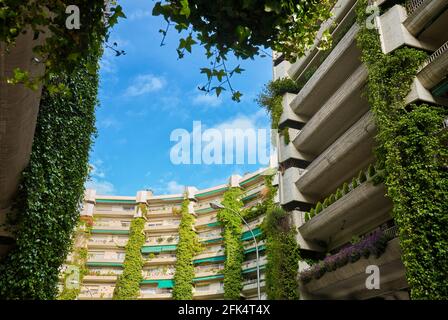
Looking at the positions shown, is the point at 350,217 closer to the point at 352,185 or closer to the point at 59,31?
the point at 352,185

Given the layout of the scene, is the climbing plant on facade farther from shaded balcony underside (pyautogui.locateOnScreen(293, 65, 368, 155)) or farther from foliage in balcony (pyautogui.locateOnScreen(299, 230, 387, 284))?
foliage in balcony (pyautogui.locateOnScreen(299, 230, 387, 284))

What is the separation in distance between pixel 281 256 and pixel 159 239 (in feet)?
108

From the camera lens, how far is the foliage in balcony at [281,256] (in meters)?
23.6

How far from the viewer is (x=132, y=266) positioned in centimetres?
5194

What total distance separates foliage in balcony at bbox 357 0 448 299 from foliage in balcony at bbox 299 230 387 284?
8.79ft

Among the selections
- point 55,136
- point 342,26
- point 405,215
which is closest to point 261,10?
point 55,136

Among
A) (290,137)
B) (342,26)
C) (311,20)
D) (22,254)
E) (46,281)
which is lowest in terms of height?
(46,281)

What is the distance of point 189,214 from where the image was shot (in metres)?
54.1

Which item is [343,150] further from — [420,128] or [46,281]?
[46,281]

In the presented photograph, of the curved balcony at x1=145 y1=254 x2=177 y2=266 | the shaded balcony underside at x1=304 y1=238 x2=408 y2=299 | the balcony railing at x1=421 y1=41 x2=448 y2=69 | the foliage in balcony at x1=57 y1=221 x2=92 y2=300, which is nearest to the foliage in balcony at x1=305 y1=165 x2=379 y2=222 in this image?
the shaded balcony underside at x1=304 y1=238 x2=408 y2=299

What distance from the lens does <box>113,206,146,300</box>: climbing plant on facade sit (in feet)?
163

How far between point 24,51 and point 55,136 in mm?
6479

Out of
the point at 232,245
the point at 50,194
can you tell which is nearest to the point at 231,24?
the point at 50,194

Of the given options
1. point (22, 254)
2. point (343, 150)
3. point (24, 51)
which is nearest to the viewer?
point (24, 51)
